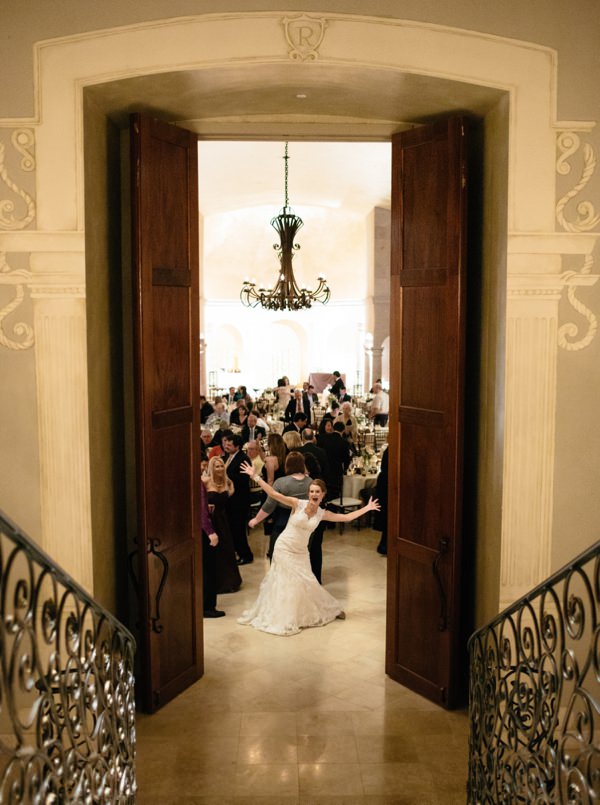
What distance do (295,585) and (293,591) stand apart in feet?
0.23

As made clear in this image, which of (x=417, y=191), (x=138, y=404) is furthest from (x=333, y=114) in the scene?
(x=138, y=404)

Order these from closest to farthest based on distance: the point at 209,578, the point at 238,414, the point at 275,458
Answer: the point at 209,578 < the point at 275,458 < the point at 238,414

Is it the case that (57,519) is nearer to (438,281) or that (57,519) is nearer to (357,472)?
(438,281)

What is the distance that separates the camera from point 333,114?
632 cm

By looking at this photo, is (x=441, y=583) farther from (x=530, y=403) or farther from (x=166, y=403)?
(x=166, y=403)

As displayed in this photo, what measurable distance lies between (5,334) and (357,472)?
698 centimetres

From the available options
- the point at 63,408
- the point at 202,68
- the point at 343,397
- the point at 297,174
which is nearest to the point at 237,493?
the point at 63,408

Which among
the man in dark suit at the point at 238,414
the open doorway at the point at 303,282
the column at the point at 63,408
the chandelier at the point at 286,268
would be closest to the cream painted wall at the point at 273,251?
the open doorway at the point at 303,282

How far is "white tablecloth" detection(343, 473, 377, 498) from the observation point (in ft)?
37.6

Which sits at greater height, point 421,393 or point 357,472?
point 421,393

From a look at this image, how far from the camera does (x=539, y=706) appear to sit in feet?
11.7

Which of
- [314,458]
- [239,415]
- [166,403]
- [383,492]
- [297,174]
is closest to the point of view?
[166,403]

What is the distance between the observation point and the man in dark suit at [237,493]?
9500mm

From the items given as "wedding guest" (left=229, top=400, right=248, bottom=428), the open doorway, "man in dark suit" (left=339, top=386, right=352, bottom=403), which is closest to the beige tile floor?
"wedding guest" (left=229, top=400, right=248, bottom=428)
